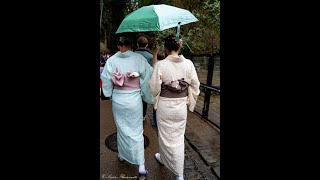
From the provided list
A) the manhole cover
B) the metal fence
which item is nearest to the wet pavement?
the manhole cover

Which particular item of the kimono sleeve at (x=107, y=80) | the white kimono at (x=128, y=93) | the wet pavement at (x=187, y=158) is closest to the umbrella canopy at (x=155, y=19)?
the white kimono at (x=128, y=93)

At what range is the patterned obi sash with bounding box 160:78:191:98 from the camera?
256cm

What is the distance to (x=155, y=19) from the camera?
2.53 meters

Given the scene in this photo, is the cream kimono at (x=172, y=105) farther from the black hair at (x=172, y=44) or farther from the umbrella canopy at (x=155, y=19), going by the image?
the umbrella canopy at (x=155, y=19)

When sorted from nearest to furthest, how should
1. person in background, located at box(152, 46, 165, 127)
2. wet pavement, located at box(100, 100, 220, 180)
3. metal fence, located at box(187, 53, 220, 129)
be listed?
wet pavement, located at box(100, 100, 220, 180), person in background, located at box(152, 46, 165, 127), metal fence, located at box(187, 53, 220, 129)

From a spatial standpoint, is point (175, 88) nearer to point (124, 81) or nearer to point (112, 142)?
point (124, 81)

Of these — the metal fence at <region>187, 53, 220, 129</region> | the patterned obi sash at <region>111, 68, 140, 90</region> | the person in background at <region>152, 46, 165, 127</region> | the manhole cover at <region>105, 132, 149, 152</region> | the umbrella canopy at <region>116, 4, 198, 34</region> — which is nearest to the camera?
the umbrella canopy at <region>116, 4, 198, 34</region>

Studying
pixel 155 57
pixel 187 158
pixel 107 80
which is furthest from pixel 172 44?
pixel 187 158

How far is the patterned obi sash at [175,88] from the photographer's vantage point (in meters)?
2.56

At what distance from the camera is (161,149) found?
2801 mm

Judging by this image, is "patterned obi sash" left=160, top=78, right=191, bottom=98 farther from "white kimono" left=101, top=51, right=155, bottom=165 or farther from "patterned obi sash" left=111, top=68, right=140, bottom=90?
"patterned obi sash" left=111, top=68, right=140, bottom=90

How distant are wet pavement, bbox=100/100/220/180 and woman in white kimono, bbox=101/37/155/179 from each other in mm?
218
